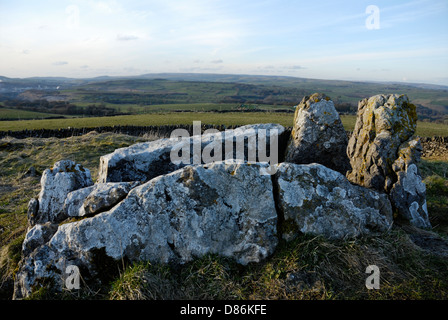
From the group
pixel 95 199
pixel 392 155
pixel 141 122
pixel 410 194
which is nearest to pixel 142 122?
pixel 141 122

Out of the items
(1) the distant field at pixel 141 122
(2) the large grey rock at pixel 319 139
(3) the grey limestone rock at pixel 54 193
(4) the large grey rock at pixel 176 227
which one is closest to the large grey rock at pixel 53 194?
(3) the grey limestone rock at pixel 54 193

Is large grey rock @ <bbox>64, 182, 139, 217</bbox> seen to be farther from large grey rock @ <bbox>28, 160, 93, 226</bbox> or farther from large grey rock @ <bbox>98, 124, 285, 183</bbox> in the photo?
large grey rock @ <bbox>98, 124, 285, 183</bbox>

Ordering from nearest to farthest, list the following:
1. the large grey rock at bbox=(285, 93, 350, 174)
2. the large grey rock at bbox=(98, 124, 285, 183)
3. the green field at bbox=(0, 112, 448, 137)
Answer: the large grey rock at bbox=(98, 124, 285, 183)
the large grey rock at bbox=(285, 93, 350, 174)
the green field at bbox=(0, 112, 448, 137)

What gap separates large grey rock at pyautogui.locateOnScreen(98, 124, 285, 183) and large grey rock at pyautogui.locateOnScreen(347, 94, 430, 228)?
2454mm

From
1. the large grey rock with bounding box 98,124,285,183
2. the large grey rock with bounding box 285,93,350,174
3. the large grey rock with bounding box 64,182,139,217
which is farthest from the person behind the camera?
the large grey rock with bounding box 285,93,350,174

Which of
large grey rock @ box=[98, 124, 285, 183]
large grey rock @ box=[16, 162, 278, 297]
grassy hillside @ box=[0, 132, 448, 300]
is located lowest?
grassy hillside @ box=[0, 132, 448, 300]

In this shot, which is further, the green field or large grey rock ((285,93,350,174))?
the green field

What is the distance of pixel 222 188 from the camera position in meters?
5.71

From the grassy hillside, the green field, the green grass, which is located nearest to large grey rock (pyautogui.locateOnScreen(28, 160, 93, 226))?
the grassy hillside

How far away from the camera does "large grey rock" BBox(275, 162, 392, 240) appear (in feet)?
18.5

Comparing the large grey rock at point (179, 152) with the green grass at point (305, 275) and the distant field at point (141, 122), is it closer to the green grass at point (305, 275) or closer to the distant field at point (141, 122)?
the green grass at point (305, 275)

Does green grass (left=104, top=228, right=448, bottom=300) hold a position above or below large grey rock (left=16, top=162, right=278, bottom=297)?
below

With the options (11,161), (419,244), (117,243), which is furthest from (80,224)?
(11,161)

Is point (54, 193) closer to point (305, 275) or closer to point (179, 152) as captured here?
point (179, 152)
